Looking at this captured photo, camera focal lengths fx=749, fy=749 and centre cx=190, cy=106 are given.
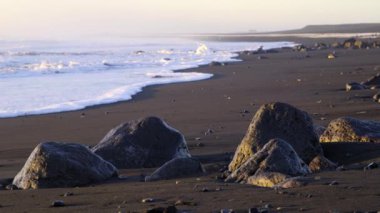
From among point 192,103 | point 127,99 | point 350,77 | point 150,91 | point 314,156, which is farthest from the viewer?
point 350,77

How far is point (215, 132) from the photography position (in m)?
11.5

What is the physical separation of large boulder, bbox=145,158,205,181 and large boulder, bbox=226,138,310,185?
23.2 inches

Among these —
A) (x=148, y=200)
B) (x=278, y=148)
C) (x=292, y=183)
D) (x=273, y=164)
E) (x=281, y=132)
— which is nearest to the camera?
(x=148, y=200)

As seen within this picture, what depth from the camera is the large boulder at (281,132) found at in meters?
8.17

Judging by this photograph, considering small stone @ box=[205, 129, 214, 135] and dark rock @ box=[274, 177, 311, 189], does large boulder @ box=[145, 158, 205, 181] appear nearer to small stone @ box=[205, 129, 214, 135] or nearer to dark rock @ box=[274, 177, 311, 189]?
dark rock @ box=[274, 177, 311, 189]

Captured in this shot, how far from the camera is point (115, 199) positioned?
625 centimetres

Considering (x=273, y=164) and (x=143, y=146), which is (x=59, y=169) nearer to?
(x=143, y=146)

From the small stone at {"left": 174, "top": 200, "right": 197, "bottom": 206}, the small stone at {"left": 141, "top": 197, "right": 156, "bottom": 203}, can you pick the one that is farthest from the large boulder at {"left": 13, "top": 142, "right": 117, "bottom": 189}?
the small stone at {"left": 174, "top": 200, "right": 197, "bottom": 206}

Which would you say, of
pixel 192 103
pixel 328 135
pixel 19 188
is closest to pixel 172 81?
pixel 192 103

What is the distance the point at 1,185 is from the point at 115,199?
2124 mm

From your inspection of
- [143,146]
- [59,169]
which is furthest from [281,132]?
[59,169]

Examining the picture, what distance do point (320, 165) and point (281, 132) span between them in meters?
0.79

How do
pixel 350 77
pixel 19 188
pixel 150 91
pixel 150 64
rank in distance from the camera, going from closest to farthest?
1. pixel 19 188
2. pixel 150 91
3. pixel 350 77
4. pixel 150 64

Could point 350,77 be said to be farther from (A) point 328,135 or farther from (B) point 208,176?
(B) point 208,176
